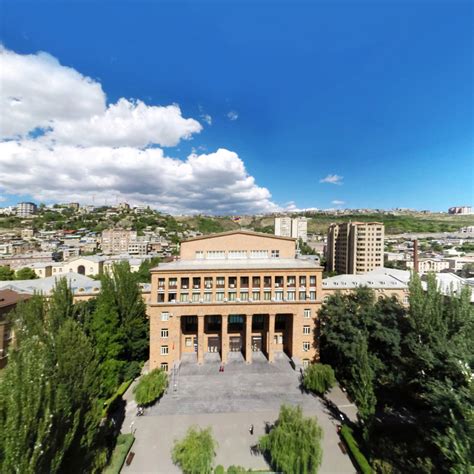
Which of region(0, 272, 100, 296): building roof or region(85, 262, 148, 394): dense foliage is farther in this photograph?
region(0, 272, 100, 296): building roof

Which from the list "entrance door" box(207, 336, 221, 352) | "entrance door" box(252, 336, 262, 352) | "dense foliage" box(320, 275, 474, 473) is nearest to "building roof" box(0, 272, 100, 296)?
"entrance door" box(207, 336, 221, 352)

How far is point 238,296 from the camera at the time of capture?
3106 cm

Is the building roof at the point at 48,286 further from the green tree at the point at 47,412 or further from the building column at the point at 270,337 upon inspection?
the building column at the point at 270,337

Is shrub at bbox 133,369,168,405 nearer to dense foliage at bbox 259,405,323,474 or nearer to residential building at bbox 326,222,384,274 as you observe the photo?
dense foliage at bbox 259,405,323,474

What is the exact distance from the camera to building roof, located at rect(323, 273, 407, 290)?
36.4 meters

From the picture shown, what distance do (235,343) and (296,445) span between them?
1907 cm

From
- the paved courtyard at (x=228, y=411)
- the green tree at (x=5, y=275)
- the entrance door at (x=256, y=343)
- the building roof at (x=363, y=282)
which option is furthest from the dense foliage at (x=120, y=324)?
the green tree at (x=5, y=275)

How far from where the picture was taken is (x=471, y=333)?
18.4 meters

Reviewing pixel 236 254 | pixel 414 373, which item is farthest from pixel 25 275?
pixel 414 373

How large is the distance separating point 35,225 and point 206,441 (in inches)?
8378

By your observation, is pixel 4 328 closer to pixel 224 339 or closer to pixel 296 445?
pixel 224 339

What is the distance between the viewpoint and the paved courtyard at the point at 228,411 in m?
18.1

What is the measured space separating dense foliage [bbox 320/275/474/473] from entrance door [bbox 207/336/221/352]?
15266 mm

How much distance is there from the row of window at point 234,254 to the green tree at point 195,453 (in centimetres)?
2245
